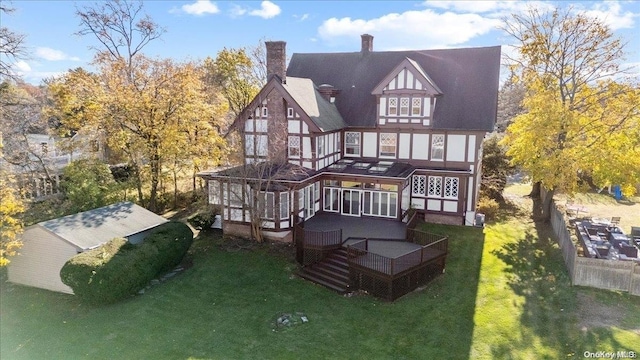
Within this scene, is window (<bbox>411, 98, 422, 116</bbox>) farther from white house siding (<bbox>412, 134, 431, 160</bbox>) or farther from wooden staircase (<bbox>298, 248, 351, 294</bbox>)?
wooden staircase (<bbox>298, 248, 351, 294</bbox>)

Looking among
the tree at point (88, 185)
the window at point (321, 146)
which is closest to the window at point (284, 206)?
the window at point (321, 146)

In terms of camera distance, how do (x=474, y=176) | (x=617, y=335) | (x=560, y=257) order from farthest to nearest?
(x=474, y=176), (x=560, y=257), (x=617, y=335)

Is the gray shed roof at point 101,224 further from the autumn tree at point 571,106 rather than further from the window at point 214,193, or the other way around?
the autumn tree at point 571,106

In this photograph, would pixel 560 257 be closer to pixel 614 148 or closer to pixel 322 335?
pixel 614 148

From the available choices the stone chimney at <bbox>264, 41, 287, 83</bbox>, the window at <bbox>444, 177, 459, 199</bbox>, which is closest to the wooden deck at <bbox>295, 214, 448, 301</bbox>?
the window at <bbox>444, 177, 459, 199</bbox>

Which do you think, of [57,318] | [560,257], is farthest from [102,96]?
[560,257]

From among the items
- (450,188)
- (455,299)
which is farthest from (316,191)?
(455,299)
